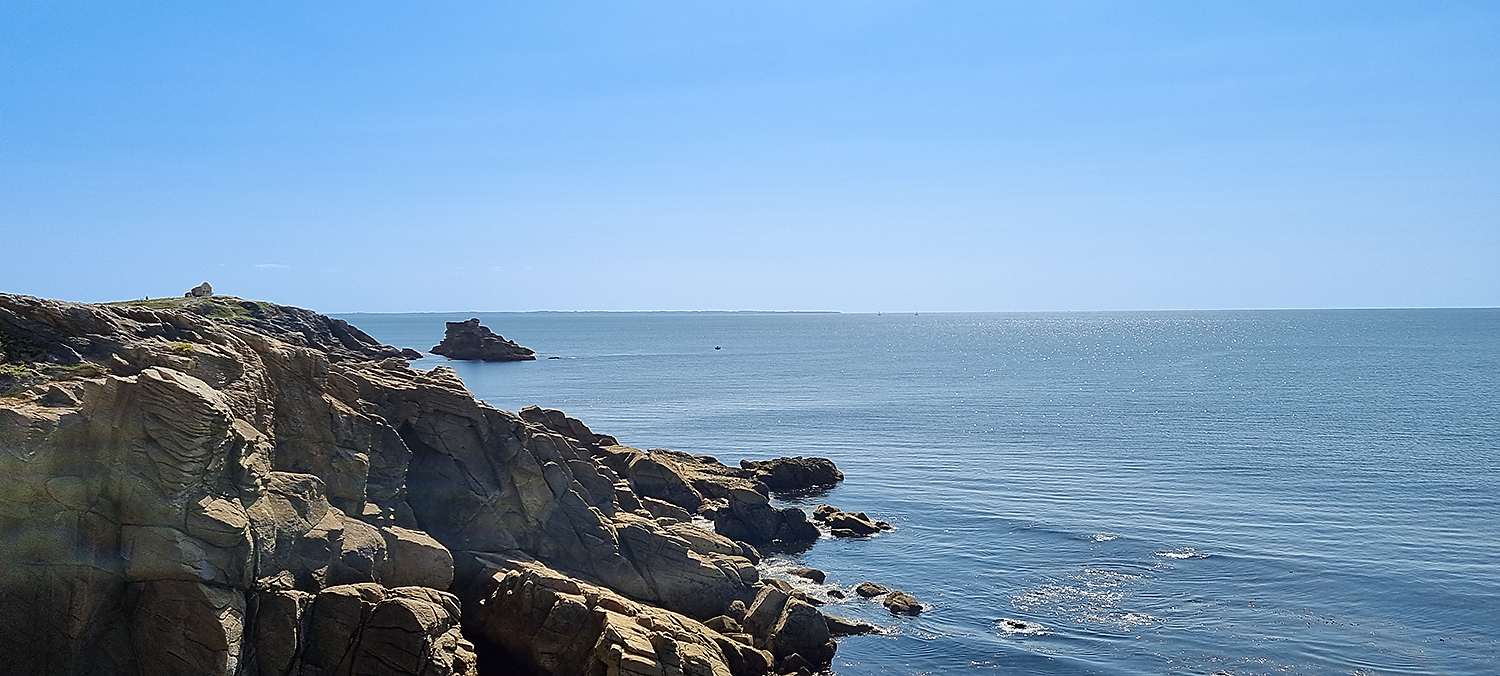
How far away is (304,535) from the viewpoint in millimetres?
29906

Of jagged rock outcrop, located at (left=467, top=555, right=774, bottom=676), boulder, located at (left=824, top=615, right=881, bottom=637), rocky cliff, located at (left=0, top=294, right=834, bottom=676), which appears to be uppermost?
rocky cliff, located at (left=0, top=294, right=834, bottom=676)

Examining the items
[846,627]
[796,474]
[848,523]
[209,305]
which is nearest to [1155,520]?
[848,523]

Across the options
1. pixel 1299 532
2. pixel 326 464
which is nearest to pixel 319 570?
pixel 326 464

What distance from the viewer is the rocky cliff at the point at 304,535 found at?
25078 millimetres

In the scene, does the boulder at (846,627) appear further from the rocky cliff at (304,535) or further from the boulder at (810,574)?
the boulder at (810,574)

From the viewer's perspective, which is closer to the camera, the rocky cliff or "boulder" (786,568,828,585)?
the rocky cliff

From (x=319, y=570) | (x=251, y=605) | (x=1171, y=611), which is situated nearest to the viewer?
(x=251, y=605)

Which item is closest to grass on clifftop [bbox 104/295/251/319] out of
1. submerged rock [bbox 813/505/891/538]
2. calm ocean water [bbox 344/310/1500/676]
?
calm ocean water [bbox 344/310/1500/676]

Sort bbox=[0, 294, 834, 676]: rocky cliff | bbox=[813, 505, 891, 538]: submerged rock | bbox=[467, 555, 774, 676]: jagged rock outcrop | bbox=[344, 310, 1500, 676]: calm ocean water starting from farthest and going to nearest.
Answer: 1. bbox=[813, 505, 891, 538]: submerged rock
2. bbox=[344, 310, 1500, 676]: calm ocean water
3. bbox=[467, 555, 774, 676]: jagged rock outcrop
4. bbox=[0, 294, 834, 676]: rocky cliff

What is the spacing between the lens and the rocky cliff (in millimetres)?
25078

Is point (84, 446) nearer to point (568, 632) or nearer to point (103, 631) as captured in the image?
point (103, 631)

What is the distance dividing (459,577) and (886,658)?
17392 mm

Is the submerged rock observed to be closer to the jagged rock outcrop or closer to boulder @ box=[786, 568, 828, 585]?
boulder @ box=[786, 568, 828, 585]

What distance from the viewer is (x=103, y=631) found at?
2522 cm
